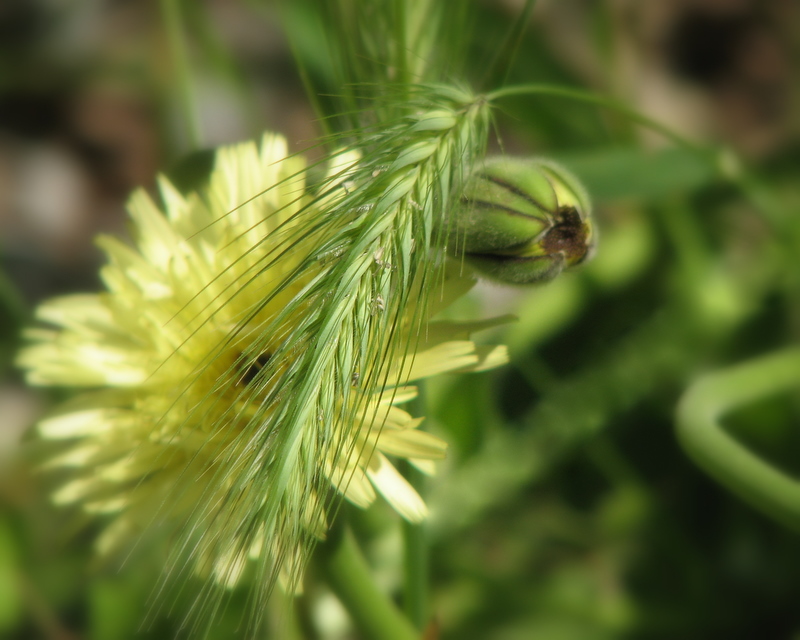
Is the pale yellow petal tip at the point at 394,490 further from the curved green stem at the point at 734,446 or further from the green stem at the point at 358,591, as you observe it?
the curved green stem at the point at 734,446

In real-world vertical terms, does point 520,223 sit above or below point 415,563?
above

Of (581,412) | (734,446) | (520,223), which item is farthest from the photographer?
(581,412)

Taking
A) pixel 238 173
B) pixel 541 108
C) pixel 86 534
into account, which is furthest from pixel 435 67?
pixel 86 534

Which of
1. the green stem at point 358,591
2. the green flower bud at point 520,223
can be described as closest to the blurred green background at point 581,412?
the green stem at point 358,591

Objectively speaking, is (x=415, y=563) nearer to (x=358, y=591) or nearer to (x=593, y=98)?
(x=358, y=591)

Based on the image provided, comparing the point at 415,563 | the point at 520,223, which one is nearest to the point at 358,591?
the point at 415,563
